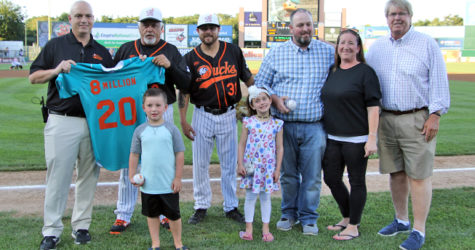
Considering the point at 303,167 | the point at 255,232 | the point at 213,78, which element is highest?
the point at 213,78

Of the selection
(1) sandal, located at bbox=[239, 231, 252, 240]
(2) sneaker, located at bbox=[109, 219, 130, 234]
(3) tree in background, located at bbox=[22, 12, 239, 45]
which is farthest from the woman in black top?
(3) tree in background, located at bbox=[22, 12, 239, 45]

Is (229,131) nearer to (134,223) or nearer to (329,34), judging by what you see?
(134,223)

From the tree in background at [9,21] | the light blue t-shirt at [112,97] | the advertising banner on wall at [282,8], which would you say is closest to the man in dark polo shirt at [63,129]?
the light blue t-shirt at [112,97]

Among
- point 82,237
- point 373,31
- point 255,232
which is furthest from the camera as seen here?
point 373,31

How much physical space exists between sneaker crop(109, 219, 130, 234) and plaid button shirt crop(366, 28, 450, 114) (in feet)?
9.59

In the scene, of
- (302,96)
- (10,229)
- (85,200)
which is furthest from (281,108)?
(10,229)

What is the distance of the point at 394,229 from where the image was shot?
4305 mm

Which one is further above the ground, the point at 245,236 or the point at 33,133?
the point at 33,133

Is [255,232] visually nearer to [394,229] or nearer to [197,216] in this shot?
[197,216]

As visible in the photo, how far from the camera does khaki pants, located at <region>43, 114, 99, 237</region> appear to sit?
154 inches

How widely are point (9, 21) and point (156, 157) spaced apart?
268ft

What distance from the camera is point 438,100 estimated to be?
3.83 meters

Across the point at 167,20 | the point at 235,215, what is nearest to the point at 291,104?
the point at 235,215

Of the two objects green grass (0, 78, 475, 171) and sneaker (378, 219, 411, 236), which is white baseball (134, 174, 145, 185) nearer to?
sneaker (378, 219, 411, 236)
